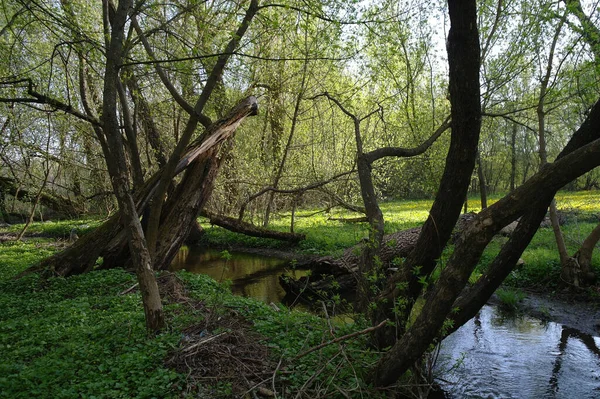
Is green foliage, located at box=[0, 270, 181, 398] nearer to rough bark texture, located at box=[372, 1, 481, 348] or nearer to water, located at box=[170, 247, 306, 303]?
rough bark texture, located at box=[372, 1, 481, 348]

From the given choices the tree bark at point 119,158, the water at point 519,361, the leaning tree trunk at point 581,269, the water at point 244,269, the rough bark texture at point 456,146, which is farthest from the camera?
the water at point 244,269

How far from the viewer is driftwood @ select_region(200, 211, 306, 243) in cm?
1515

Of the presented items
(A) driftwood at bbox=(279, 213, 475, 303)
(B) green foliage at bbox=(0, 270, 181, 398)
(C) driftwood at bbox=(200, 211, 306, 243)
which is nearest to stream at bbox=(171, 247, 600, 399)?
Result: (B) green foliage at bbox=(0, 270, 181, 398)

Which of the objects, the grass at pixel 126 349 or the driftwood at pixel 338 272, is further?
the driftwood at pixel 338 272

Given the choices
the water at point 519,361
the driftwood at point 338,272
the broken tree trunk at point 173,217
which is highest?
the broken tree trunk at point 173,217

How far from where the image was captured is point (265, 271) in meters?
13.0

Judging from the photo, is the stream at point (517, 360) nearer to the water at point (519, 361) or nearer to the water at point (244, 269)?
the water at point (519, 361)

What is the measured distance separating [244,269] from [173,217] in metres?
4.16

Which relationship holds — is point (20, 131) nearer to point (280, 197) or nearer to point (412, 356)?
point (280, 197)

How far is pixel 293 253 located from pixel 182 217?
5882 millimetres

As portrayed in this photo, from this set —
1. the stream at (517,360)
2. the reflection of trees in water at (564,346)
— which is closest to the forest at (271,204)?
the stream at (517,360)

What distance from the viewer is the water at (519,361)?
524 centimetres

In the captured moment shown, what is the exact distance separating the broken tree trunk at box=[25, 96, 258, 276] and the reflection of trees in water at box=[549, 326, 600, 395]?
A: 7.40 m

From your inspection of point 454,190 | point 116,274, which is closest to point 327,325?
point 454,190
